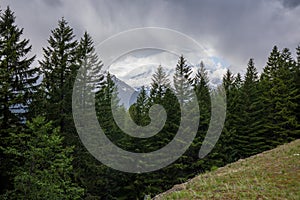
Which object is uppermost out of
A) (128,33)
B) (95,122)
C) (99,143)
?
(128,33)

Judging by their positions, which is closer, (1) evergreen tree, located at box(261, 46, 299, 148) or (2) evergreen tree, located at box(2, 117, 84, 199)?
(2) evergreen tree, located at box(2, 117, 84, 199)

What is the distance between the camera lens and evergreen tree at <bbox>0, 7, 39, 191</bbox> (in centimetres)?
1747

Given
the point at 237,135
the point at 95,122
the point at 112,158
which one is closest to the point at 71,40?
the point at 95,122

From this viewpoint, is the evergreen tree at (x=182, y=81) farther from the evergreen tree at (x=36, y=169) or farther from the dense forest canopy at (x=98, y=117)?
the evergreen tree at (x=36, y=169)

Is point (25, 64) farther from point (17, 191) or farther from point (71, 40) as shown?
point (17, 191)

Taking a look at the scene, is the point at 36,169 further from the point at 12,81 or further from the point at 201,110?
the point at 201,110

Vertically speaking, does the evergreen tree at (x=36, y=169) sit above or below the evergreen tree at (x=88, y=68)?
below

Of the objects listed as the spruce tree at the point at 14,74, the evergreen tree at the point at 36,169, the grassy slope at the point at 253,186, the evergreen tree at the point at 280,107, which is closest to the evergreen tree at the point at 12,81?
the spruce tree at the point at 14,74

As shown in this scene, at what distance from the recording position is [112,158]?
27.3 m

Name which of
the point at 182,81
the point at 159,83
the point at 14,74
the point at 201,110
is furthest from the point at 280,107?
the point at 14,74

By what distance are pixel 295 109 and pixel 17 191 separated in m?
31.0

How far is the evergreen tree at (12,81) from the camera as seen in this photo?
17.5 metres

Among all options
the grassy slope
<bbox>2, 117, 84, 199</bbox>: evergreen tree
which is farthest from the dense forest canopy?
the grassy slope

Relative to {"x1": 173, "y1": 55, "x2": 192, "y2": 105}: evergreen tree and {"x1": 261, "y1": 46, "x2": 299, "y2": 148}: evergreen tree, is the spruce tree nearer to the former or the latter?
{"x1": 173, "y1": 55, "x2": 192, "y2": 105}: evergreen tree
